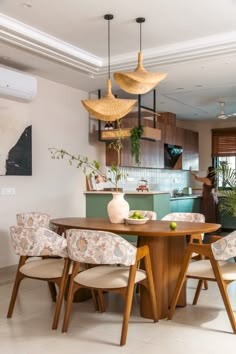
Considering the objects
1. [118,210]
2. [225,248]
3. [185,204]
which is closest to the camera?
[225,248]

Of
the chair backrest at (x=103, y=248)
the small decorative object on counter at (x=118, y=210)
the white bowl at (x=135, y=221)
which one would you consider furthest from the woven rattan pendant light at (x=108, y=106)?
the chair backrest at (x=103, y=248)

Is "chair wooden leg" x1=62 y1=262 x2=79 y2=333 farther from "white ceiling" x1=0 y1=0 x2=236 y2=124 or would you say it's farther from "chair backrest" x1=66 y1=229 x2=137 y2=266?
"white ceiling" x1=0 y1=0 x2=236 y2=124

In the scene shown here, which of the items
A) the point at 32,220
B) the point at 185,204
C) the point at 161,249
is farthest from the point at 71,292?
the point at 185,204

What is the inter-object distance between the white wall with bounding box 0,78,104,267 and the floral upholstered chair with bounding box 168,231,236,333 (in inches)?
107

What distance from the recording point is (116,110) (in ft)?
13.4

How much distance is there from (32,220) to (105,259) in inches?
73.7

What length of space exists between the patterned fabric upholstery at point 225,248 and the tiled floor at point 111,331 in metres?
0.61

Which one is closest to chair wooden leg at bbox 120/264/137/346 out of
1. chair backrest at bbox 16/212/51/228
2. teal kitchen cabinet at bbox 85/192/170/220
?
chair backrest at bbox 16/212/51/228

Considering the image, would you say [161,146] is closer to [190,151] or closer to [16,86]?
[190,151]

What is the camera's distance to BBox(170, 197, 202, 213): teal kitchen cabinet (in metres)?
7.95

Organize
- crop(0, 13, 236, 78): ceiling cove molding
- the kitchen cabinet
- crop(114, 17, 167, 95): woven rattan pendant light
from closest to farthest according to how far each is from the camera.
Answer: crop(114, 17, 167, 95): woven rattan pendant light → crop(0, 13, 236, 78): ceiling cove molding → the kitchen cabinet

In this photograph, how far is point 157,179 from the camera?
8.86 metres

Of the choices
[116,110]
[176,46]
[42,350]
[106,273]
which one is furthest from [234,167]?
[42,350]

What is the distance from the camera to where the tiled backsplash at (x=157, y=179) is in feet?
25.3
